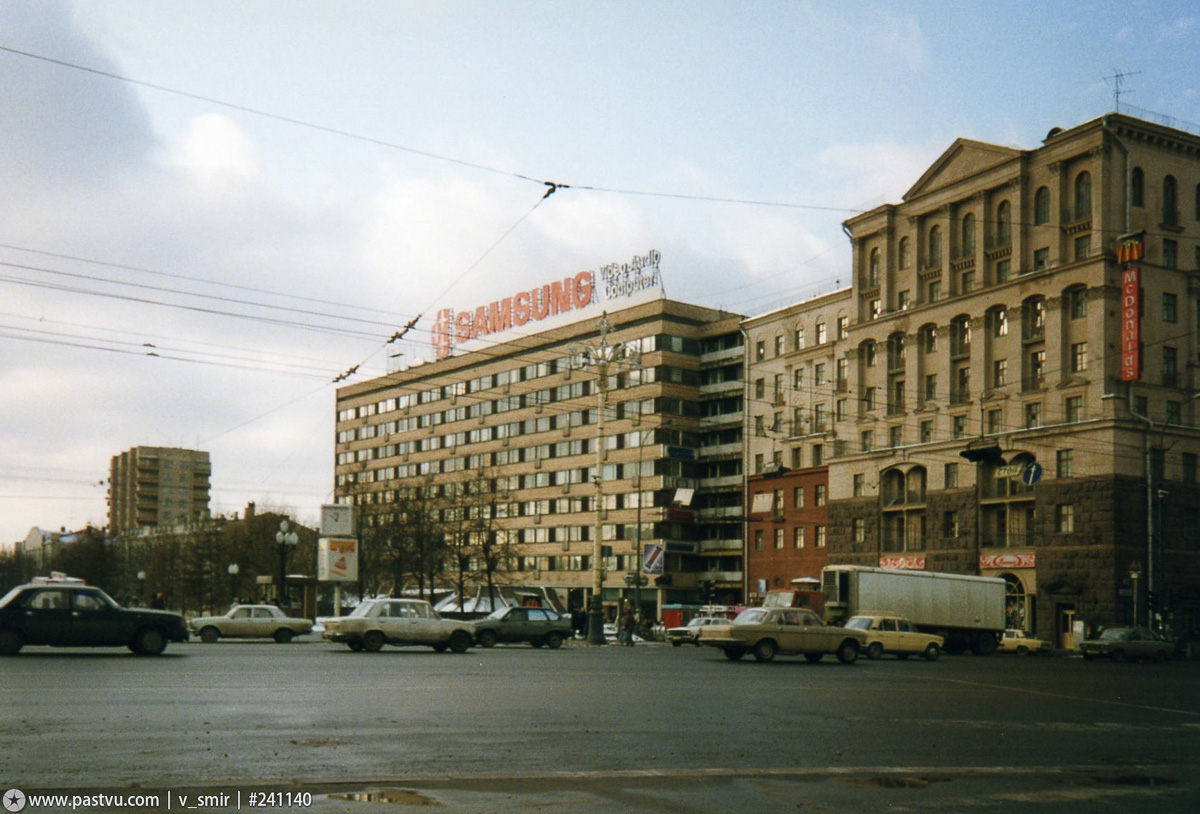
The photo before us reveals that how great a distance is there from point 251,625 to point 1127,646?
33888 mm

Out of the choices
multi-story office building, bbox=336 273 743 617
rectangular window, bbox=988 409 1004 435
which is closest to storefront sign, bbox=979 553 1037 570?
rectangular window, bbox=988 409 1004 435

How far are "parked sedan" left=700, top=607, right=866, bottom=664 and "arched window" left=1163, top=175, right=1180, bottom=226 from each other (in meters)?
37.7

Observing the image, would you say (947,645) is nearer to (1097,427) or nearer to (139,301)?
(1097,427)

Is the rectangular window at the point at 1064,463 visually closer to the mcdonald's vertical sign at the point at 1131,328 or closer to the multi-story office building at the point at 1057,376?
the multi-story office building at the point at 1057,376

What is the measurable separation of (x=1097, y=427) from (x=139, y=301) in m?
46.5

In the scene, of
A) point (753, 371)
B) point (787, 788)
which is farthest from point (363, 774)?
point (753, 371)

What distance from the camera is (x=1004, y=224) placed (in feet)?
212

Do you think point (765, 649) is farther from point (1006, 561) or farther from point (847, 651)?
point (1006, 561)

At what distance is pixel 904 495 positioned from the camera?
70.4 metres

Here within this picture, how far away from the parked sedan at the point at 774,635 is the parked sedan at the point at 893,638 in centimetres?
593

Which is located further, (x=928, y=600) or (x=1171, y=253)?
(x=1171, y=253)

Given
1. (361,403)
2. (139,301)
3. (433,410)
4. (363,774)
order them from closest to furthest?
1. (363,774)
2. (139,301)
3. (433,410)
4. (361,403)

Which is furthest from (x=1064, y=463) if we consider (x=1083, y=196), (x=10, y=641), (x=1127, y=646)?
(x=10, y=641)

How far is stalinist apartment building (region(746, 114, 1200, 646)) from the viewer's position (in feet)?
186
